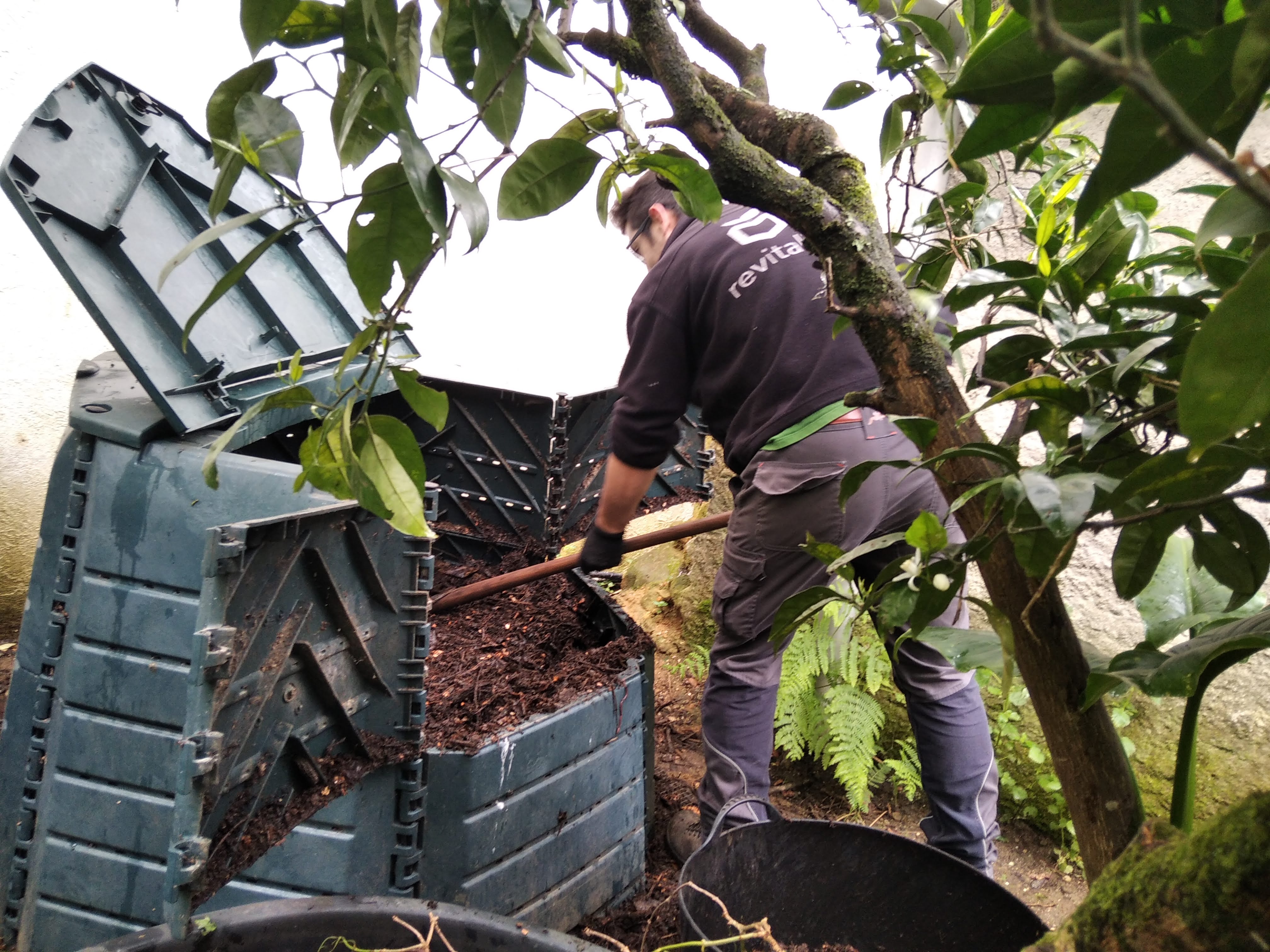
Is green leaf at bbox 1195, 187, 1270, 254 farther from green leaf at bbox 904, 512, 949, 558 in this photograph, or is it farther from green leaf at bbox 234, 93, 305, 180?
green leaf at bbox 234, 93, 305, 180

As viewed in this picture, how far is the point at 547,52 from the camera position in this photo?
694 millimetres

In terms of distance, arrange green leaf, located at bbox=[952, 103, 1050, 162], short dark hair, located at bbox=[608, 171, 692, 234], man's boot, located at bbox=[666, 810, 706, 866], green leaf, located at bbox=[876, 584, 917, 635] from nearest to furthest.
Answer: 1. green leaf, located at bbox=[952, 103, 1050, 162]
2. green leaf, located at bbox=[876, 584, 917, 635]
3. man's boot, located at bbox=[666, 810, 706, 866]
4. short dark hair, located at bbox=[608, 171, 692, 234]

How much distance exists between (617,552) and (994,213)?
1.63 meters

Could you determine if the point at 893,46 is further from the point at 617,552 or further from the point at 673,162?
the point at 617,552

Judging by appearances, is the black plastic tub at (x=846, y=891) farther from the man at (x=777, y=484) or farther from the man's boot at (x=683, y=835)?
the man's boot at (x=683, y=835)

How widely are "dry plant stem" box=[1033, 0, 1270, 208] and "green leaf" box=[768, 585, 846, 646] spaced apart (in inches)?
21.1

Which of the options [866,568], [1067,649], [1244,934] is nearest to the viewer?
[1244,934]

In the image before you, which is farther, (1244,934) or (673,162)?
(673,162)

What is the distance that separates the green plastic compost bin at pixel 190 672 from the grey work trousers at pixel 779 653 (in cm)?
26

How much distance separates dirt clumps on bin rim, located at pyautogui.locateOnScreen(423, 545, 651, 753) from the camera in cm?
184

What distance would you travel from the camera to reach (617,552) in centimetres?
248

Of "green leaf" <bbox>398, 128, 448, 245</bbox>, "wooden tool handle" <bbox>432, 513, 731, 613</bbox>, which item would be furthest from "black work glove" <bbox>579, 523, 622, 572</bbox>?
"green leaf" <bbox>398, 128, 448, 245</bbox>

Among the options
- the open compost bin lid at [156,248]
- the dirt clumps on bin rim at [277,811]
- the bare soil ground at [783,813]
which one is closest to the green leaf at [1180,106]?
the dirt clumps on bin rim at [277,811]

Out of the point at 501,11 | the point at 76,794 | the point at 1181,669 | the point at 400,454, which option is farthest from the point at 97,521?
the point at 1181,669
